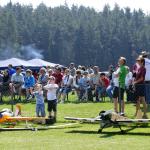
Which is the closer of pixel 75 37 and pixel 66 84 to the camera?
pixel 66 84

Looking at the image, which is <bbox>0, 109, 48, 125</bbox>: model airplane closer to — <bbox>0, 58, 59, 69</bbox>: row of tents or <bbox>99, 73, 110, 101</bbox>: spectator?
<bbox>99, 73, 110, 101</bbox>: spectator

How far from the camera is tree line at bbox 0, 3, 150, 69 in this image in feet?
454

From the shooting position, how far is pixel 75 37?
472ft

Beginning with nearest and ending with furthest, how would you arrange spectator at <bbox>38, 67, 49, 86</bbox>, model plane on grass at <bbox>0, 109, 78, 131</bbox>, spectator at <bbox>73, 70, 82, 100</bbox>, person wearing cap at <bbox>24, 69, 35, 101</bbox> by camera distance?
model plane on grass at <bbox>0, 109, 78, 131</bbox>
spectator at <bbox>38, 67, 49, 86</bbox>
person wearing cap at <bbox>24, 69, 35, 101</bbox>
spectator at <bbox>73, 70, 82, 100</bbox>

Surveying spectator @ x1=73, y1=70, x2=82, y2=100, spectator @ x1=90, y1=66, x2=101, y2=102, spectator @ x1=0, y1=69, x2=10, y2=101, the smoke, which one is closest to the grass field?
spectator @ x1=90, y1=66, x2=101, y2=102

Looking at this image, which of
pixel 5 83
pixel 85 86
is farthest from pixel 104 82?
pixel 5 83

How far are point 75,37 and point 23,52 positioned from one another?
47.6 feet

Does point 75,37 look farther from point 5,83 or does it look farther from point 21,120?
point 21,120

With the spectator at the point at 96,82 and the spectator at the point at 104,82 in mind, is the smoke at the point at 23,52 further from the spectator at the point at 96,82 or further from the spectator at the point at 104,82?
the spectator at the point at 104,82

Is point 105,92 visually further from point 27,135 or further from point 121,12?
point 121,12

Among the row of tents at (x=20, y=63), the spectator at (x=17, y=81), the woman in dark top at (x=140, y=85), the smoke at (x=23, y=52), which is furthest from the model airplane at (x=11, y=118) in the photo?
the smoke at (x=23, y=52)

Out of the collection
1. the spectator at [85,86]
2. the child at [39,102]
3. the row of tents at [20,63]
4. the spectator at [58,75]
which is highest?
the row of tents at [20,63]

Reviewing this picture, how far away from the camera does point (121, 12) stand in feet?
601

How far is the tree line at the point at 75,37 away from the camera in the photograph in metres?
138
